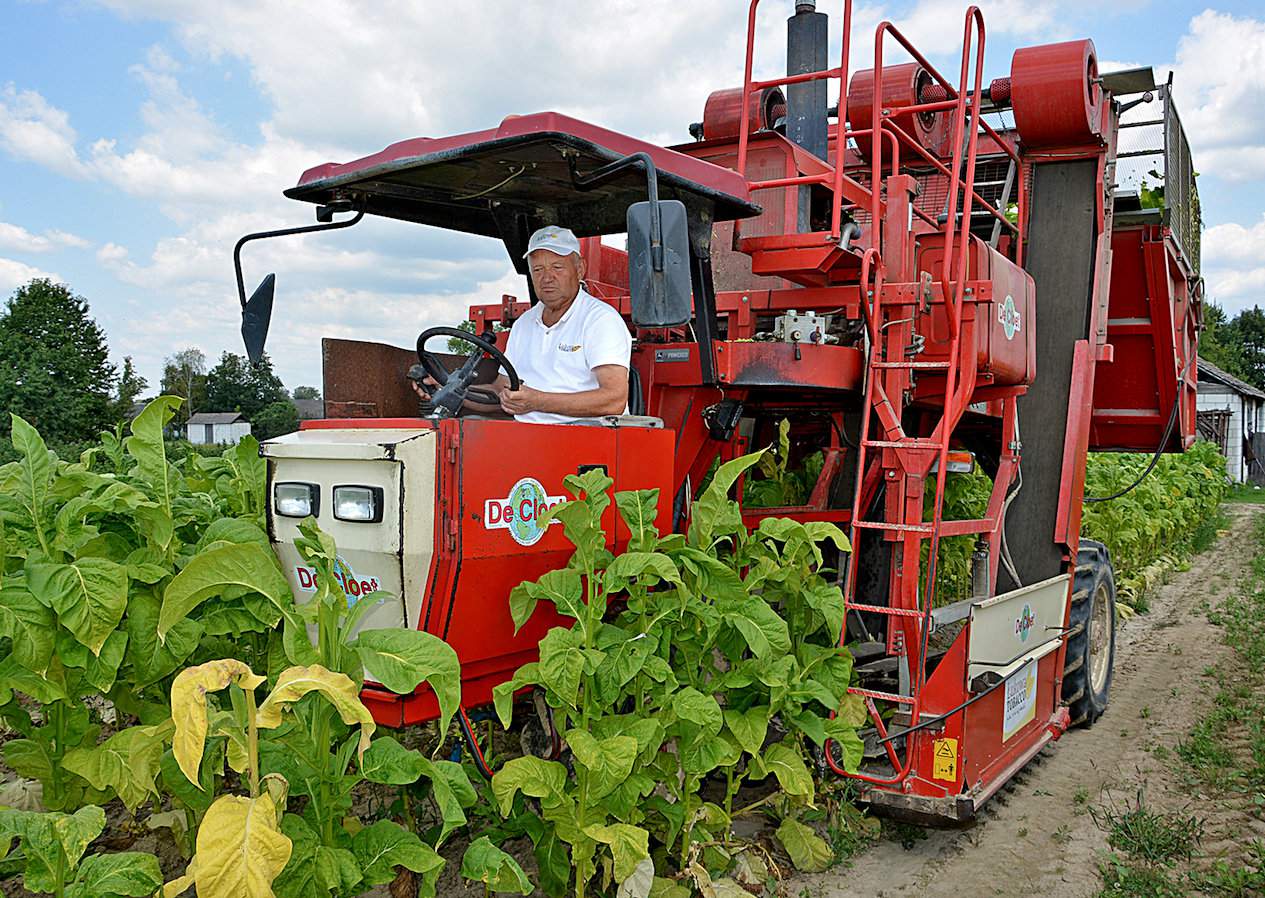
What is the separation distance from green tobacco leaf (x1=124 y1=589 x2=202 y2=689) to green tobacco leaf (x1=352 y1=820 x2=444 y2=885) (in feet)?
2.40

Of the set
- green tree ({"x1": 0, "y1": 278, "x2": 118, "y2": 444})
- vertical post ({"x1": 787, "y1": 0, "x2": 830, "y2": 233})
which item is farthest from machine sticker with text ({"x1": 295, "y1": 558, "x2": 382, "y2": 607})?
green tree ({"x1": 0, "y1": 278, "x2": 118, "y2": 444})

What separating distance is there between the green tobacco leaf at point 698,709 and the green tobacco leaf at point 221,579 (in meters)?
1.25

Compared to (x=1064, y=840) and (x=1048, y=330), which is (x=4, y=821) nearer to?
(x=1064, y=840)

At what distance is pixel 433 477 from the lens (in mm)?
3139

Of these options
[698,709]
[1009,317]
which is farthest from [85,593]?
[1009,317]

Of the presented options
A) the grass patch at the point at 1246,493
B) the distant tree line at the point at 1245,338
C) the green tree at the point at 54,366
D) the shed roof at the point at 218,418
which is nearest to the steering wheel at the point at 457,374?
the grass patch at the point at 1246,493

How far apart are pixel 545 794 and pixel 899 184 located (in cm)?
324

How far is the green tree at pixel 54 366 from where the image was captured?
43156 mm

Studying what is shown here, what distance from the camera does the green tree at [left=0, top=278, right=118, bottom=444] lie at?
142ft

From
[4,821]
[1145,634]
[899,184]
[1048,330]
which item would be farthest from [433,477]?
[1145,634]

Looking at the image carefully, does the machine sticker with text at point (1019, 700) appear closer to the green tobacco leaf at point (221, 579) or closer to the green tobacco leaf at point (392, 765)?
the green tobacco leaf at point (392, 765)

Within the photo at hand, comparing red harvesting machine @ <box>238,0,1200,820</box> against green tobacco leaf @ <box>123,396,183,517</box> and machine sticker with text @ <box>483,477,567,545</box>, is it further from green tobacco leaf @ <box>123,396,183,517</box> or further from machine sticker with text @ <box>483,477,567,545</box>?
green tobacco leaf @ <box>123,396,183,517</box>

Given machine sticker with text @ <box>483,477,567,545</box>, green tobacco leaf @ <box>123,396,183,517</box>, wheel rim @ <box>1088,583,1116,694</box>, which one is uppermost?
green tobacco leaf @ <box>123,396,183,517</box>

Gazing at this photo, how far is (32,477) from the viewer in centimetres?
316
